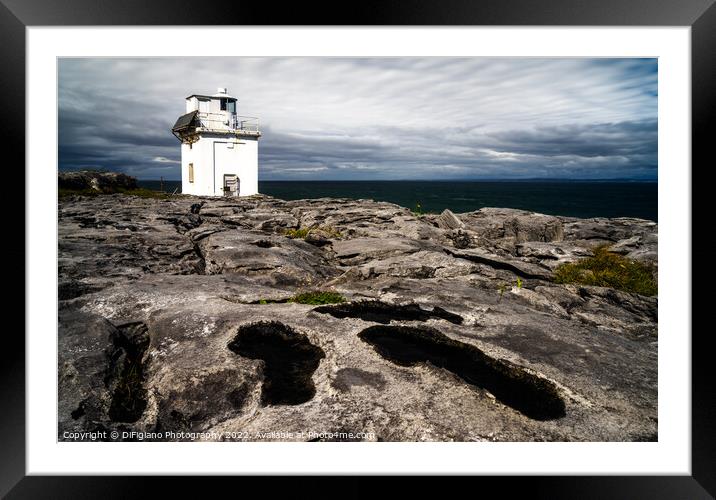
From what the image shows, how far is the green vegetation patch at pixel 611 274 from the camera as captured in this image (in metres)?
12.4

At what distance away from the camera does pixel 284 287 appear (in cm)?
1027

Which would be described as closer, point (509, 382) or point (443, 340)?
point (509, 382)

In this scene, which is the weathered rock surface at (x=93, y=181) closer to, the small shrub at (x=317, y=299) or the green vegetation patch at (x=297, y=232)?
the green vegetation patch at (x=297, y=232)

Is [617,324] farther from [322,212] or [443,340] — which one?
[322,212]

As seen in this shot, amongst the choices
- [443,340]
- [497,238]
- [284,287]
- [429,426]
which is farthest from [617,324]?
[497,238]

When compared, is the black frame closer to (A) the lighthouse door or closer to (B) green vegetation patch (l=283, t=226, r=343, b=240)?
(B) green vegetation patch (l=283, t=226, r=343, b=240)

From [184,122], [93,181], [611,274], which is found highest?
[184,122]

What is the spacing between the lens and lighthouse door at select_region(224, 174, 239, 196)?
32312 millimetres

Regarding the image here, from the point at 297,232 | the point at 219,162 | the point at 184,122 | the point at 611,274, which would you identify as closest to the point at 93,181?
the point at 184,122

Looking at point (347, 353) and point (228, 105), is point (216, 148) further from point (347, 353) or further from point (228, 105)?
point (347, 353)

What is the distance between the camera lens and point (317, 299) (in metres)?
8.55

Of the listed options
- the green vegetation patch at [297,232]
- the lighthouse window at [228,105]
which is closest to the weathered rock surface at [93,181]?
the lighthouse window at [228,105]
